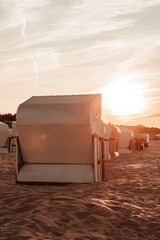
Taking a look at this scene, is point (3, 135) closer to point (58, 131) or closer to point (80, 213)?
point (58, 131)

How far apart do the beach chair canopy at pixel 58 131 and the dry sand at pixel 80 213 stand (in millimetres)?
1200

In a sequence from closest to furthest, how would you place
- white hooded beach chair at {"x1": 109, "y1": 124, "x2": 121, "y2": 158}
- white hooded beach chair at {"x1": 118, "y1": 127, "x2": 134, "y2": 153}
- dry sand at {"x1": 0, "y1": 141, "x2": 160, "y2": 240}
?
dry sand at {"x1": 0, "y1": 141, "x2": 160, "y2": 240}, white hooded beach chair at {"x1": 109, "y1": 124, "x2": 121, "y2": 158}, white hooded beach chair at {"x1": 118, "y1": 127, "x2": 134, "y2": 153}

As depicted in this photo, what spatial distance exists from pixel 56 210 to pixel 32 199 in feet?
3.57

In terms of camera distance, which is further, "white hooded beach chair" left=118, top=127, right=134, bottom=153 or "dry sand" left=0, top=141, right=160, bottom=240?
"white hooded beach chair" left=118, top=127, right=134, bottom=153

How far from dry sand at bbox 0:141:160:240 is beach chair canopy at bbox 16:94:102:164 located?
120 centimetres

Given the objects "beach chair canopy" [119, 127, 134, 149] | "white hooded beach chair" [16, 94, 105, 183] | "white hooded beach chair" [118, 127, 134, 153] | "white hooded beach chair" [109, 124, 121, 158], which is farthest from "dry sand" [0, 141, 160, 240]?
"beach chair canopy" [119, 127, 134, 149]

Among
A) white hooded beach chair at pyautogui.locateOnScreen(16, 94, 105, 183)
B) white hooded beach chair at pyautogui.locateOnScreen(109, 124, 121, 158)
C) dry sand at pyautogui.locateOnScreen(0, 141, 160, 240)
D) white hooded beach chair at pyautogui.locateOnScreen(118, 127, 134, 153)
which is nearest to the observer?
dry sand at pyautogui.locateOnScreen(0, 141, 160, 240)

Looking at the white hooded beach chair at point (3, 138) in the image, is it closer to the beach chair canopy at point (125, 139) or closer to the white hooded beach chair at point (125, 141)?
the white hooded beach chair at point (125, 141)

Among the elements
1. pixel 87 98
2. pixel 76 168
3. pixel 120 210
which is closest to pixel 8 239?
pixel 120 210

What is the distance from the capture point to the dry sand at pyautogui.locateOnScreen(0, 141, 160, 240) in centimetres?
489

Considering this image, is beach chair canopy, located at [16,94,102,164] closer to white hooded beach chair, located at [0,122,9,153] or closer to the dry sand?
the dry sand

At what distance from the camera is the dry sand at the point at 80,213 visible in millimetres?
4895

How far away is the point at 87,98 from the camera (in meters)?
9.94

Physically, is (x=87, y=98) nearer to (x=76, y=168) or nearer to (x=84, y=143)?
(x=84, y=143)
